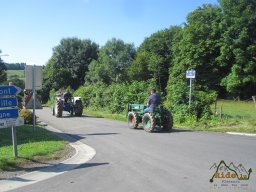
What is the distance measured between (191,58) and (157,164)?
→ 52690 millimetres

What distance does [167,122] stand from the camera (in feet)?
59.8

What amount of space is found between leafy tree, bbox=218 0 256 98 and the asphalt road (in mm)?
42029

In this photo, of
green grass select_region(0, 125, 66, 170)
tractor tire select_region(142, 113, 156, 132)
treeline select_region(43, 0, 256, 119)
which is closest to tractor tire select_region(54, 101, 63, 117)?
treeline select_region(43, 0, 256, 119)

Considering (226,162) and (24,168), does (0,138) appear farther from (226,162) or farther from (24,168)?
(226,162)

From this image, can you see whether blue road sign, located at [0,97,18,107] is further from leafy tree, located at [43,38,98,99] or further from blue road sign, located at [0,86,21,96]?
leafy tree, located at [43,38,98,99]

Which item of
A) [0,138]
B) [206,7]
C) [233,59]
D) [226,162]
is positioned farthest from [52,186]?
[206,7]

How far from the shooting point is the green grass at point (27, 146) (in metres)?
10.9

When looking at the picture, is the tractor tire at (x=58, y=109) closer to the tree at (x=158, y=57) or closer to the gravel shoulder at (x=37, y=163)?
the gravel shoulder at (x=37, y=163)

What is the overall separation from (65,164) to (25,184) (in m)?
2.14

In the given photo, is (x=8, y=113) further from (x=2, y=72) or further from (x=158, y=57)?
(x=2, y=72)

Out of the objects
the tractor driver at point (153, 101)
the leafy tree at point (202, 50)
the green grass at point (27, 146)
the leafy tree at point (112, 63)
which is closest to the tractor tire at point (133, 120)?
the tractor driver at point (153, 101)

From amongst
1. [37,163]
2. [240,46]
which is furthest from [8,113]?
[240,46]

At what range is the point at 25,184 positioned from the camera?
867 cm

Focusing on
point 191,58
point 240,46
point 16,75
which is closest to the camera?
point 240,46
